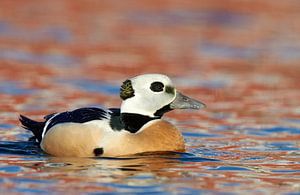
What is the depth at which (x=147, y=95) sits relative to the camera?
1188 centimetres

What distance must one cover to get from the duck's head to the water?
577 millimetres

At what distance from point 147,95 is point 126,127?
44cm

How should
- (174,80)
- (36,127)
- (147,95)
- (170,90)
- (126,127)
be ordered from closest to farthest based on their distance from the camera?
(126,127), (147,95), (170,90), (36,127), (174,80)

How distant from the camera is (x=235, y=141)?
1360cm

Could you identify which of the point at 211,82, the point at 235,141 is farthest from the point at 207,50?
the point at 235,141

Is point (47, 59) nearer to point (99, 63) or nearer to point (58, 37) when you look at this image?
point (99, 63)

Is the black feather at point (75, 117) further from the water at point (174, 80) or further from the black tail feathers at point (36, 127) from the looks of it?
the water at point (174, 80)

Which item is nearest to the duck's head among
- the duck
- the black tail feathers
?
the duck

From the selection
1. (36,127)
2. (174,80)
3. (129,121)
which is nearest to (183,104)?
(129,121)

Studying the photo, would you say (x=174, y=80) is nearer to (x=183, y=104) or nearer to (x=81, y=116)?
(x=183, y=104)

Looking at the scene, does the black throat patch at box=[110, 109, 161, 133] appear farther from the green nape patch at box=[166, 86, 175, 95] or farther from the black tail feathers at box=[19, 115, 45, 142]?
the black tail feathers at box=[19, 115, 45, 142]

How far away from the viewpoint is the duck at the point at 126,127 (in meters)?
11.6

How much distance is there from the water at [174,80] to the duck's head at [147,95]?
22.7 inches

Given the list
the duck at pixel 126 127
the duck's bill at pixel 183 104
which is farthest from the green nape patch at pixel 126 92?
the duck's bill at pixel 183 104
